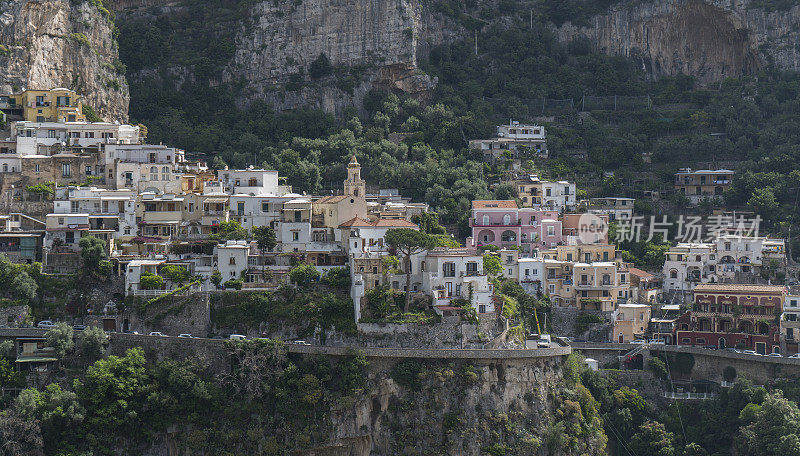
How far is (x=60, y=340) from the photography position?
6153 cm

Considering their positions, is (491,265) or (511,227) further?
(511,227)

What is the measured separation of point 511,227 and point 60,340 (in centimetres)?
2724

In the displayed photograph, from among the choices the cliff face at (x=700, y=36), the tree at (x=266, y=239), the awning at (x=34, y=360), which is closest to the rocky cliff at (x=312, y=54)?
the cliff face at (x=700, y=36)

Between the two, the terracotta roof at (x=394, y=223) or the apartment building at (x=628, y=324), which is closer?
the terracotta roof at (x=394, y=223)

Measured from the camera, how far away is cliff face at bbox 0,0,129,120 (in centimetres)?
8006

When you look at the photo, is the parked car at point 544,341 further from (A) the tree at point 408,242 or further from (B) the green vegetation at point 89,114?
(B) the green vegetation at point 89,114

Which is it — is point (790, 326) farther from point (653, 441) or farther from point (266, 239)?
point (266, 239)

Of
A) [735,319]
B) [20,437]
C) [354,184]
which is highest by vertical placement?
[354,184]

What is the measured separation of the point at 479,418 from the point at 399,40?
131 feet

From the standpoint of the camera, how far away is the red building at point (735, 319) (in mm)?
71125

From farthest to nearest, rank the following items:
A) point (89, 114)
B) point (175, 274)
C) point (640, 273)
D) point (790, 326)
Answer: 1. point (89, 114)
2. point (640, 273)
3. point (790, 326)
4. point (175, 274)

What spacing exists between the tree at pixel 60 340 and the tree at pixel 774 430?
29990 mm

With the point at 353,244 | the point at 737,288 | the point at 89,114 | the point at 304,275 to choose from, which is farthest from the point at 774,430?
the point at 89,114

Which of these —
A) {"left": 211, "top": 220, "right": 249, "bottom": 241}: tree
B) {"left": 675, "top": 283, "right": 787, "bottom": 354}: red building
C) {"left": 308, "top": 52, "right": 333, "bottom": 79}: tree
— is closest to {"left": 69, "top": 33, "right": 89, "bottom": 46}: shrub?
{"left": 308, "top": 52, "right": 333, "bottom": 79}: tree
